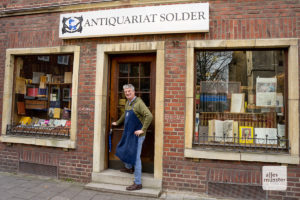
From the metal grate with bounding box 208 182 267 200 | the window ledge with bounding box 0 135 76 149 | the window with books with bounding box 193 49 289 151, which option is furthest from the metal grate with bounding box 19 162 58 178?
the metal grate with bounding box 208 182 267 200

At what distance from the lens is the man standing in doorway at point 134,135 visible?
388 centimetres

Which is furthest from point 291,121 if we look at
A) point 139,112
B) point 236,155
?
point 139,112

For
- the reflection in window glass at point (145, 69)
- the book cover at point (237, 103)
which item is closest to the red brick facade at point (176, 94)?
the reflection in window glass at point (145, 69)

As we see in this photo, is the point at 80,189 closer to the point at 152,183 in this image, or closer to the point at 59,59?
the point at 152,183

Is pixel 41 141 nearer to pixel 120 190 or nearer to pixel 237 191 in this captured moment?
pixel 120 190

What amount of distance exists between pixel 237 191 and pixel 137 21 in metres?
3.91

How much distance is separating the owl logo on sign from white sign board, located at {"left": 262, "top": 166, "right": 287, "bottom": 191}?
4.79 meters

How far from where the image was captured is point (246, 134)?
13.2 feet

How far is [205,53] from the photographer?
166 inches

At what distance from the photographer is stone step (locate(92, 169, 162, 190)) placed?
3.98 metres

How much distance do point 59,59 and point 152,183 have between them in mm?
3706

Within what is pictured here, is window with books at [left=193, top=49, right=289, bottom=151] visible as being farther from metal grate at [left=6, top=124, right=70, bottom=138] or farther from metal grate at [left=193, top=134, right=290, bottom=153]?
metal grate at [left=6, top=124, right=70, bottom=138]

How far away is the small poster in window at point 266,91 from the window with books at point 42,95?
13.9 feet

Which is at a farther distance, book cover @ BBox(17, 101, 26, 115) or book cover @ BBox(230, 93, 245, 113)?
book cover @ BBox(17, 101, 26, 115)
